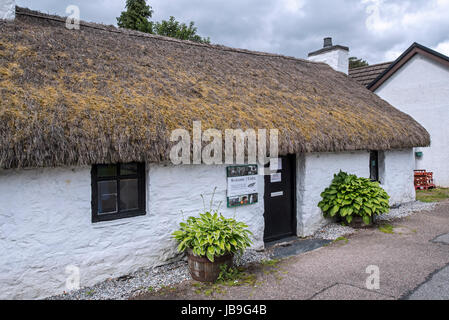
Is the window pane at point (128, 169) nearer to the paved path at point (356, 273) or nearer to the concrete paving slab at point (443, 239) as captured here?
the paved path at point (356, 273)

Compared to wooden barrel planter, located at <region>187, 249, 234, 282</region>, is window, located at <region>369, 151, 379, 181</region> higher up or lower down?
higher up

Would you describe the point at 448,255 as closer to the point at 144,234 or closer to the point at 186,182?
the point at 186,182

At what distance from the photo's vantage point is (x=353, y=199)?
768 centimetres

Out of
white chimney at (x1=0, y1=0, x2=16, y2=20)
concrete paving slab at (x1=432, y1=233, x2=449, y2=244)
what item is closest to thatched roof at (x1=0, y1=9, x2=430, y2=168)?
white chimney at (x1=0, y1=0, x2=16, y2=20)

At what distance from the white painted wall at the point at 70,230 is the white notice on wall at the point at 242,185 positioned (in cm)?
77

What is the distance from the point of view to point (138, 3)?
70.8 feet

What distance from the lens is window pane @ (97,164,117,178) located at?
5.07 meters

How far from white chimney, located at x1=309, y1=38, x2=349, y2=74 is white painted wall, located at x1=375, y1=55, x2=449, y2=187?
3188mm

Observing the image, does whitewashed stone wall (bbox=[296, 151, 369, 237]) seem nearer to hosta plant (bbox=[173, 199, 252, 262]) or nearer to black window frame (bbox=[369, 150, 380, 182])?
black window frame (bbox=[369, 150, 380, 182])

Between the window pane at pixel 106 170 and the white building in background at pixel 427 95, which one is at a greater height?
the white building in background at pixel 427 95

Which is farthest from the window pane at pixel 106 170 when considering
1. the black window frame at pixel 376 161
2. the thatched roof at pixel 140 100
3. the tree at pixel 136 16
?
the tree at pixel 136 16

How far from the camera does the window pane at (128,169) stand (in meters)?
5.28

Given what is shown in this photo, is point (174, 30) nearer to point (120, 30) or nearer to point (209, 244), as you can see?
point (120, 30)

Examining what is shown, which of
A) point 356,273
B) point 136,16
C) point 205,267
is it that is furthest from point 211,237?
point 136,16
